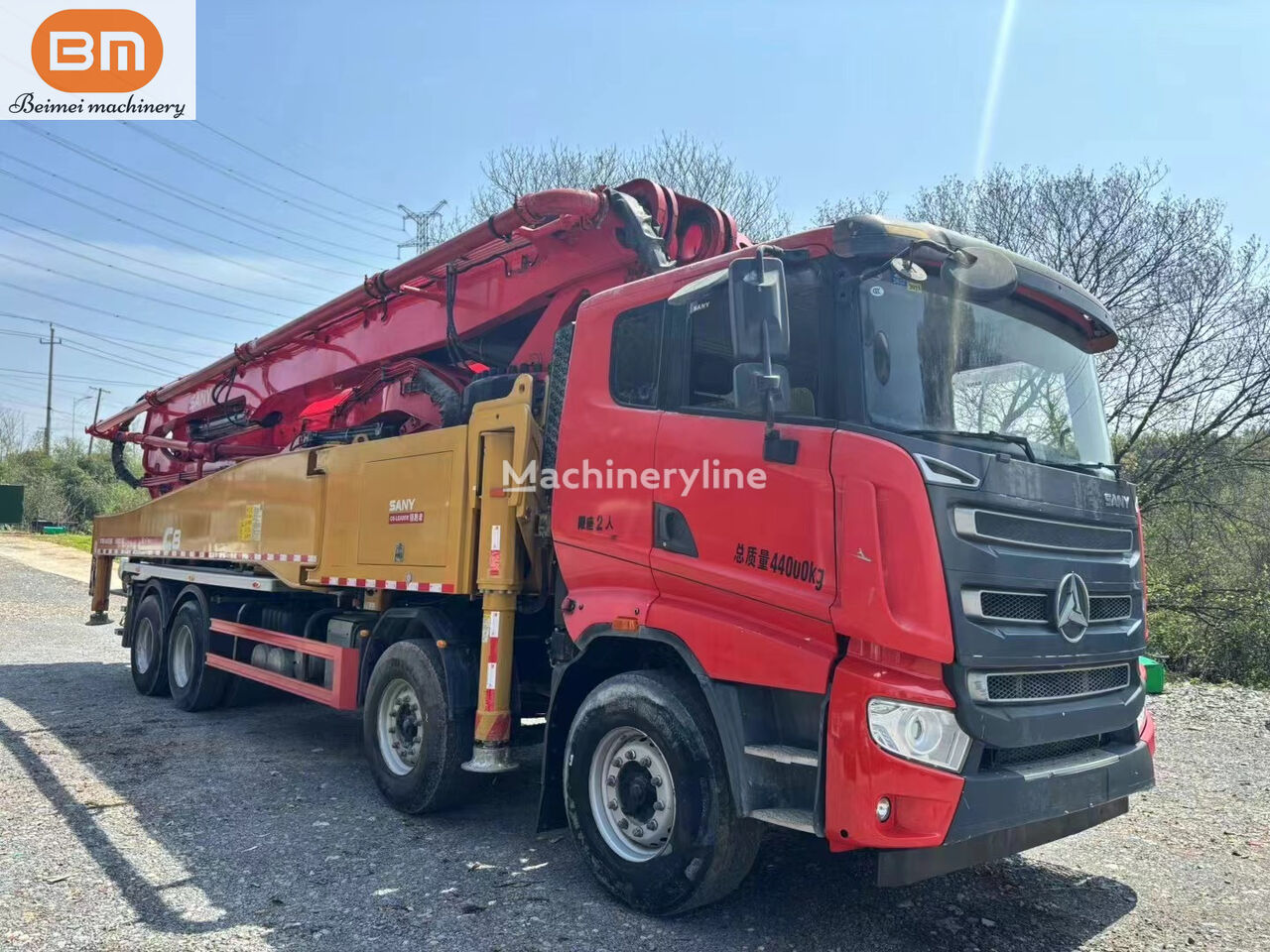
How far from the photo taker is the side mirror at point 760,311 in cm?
355

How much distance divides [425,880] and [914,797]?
2494 mm

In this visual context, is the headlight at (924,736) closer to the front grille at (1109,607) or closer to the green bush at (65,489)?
the front grille at (1109,607)

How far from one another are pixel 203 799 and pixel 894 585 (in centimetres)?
470

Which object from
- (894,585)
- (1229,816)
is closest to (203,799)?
(894,585)

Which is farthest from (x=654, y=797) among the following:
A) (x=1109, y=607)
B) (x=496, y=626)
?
(x=1109, y=607)

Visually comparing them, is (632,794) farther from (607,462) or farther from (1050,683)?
(1050,683)

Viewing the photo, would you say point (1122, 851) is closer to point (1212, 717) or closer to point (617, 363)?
point (617, 363)

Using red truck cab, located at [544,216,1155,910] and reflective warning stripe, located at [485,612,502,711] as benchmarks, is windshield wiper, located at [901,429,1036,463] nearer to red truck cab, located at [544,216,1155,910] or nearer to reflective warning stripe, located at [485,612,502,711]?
red truck cab, located at [544,216,1155,910]

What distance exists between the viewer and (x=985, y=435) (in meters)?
3.68

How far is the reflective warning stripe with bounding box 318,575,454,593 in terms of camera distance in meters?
5.46

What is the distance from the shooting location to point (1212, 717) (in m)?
8.88

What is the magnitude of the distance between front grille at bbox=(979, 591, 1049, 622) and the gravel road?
1.41m

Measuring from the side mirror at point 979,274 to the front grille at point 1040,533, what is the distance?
1.00m

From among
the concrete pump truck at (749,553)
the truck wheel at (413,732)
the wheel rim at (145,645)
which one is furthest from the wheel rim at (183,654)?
the truck wheel at (413,732)
